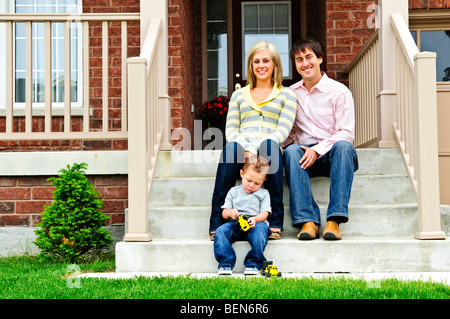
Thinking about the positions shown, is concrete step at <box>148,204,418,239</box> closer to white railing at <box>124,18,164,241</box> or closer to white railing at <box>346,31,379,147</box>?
white railing at <box>124,18,164,241</box>

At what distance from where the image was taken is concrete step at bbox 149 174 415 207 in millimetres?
3973

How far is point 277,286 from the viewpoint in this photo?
9.09 feet

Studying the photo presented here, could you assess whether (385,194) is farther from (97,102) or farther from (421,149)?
(97,102)

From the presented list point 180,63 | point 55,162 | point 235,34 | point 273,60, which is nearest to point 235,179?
point 273,60

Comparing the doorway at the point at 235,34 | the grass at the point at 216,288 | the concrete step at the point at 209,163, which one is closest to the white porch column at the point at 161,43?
the concrete step at the point at 209,163

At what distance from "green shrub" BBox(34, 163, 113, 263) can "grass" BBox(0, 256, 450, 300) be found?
0.73 meters

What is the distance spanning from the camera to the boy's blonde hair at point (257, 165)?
3536 millimetres

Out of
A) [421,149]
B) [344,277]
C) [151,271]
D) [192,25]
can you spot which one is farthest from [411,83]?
[192,25]

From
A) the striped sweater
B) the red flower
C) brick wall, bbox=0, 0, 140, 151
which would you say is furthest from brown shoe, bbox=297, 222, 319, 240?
the red flower

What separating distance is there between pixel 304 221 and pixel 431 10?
3.64 metres

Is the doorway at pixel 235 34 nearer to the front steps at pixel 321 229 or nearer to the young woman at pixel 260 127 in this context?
the front steps at pixel 321 229

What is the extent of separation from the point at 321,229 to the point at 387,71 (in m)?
1.58

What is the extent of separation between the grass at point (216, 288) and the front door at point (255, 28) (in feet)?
15.3

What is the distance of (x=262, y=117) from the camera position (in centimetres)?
390
